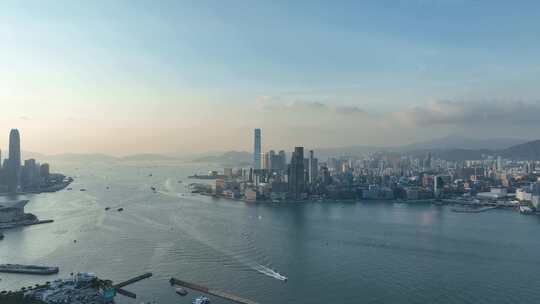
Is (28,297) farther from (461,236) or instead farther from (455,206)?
(455,206)

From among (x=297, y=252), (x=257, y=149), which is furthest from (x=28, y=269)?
(x=257, y=149)

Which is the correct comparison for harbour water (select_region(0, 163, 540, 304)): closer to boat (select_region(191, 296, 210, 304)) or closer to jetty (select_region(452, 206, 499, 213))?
boat (select_region(191, 296, 210, 304))

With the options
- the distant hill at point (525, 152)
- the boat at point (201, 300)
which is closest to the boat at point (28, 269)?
the boat at point (201, 300)

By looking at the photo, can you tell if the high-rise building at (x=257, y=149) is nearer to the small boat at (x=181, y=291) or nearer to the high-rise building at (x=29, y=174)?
the high-rise building at (x=29, y=174)

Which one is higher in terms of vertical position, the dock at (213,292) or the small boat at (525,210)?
the small boat at (525,210)

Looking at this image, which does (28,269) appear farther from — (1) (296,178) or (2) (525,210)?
(2) (525,210)

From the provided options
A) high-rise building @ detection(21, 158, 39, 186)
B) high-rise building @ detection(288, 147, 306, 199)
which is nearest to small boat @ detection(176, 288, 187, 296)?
high-rise building @ detection(288, 147, 306, 199)
